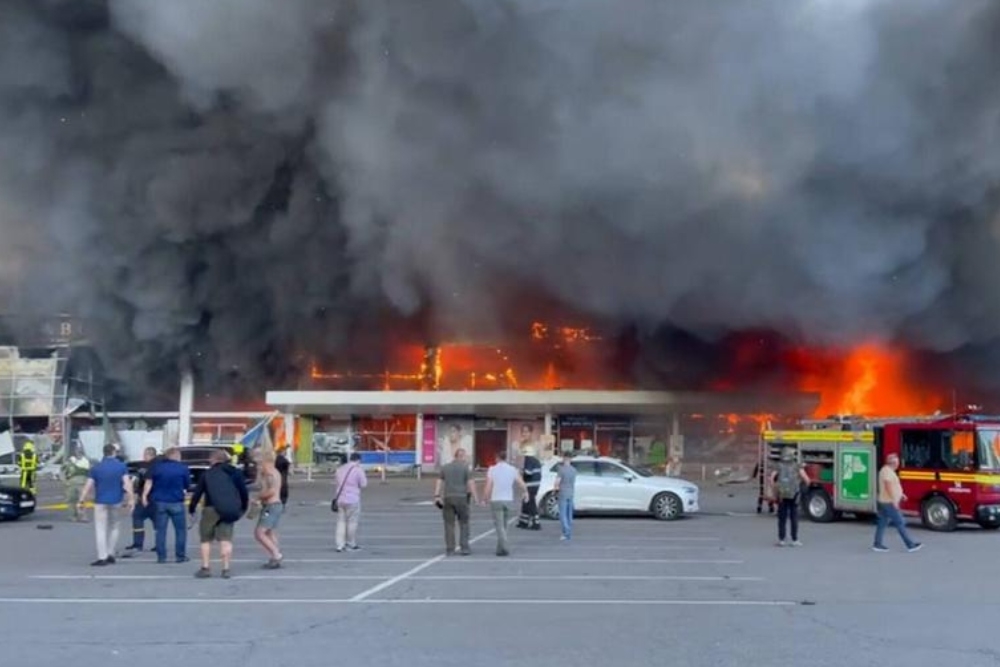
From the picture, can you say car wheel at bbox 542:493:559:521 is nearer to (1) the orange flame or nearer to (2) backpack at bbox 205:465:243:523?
(2) backpack at bbox 205:465:243:523

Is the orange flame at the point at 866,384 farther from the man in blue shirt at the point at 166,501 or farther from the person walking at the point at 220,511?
the person walking at the point at 220,511

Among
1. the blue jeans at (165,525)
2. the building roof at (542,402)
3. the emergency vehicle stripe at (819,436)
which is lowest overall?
the blue jeans at (165,525)

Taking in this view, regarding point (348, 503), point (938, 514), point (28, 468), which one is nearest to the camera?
point (348, 503)

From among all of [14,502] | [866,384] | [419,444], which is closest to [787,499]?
[14,502]

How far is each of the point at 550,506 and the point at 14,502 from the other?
30.8 ft

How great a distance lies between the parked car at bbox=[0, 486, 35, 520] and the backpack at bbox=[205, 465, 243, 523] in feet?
32.6

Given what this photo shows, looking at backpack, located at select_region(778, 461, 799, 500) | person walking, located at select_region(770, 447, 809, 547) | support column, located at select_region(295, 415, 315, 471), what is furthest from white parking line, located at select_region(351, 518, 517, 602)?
support column, located at select_region(295, 415, 315, 471)

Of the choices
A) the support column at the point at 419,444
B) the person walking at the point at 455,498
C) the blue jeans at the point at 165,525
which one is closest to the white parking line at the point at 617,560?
the person walking at the point at 455,498

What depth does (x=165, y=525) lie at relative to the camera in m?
Result: 14.9

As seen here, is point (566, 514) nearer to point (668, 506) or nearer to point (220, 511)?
point (668, 506)

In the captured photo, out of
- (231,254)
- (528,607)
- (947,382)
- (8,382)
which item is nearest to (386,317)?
(231,254)

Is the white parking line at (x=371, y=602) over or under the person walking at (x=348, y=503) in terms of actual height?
under

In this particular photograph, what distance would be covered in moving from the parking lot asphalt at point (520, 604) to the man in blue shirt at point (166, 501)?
1.20ft

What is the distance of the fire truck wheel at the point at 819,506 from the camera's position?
73.3 feet
